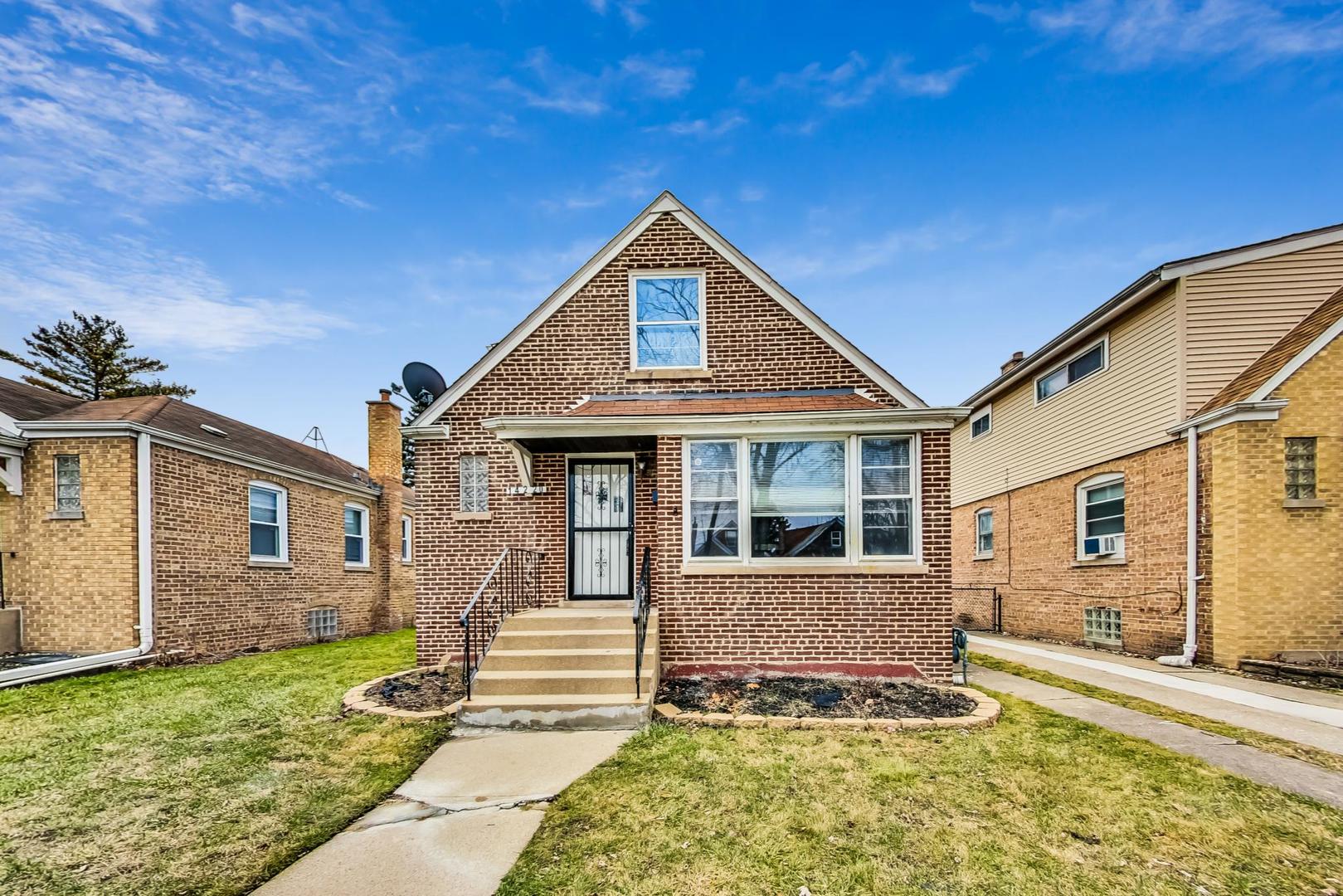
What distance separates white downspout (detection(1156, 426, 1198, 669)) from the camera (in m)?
8.66

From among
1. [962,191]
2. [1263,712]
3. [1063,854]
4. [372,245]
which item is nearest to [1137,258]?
[962,191]

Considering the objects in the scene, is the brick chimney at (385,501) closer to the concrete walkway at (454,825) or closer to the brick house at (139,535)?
the brick house at (139,535)

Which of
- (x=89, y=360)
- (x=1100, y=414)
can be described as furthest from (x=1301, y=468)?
(x=89, y=360)

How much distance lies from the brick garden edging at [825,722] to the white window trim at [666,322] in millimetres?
5013

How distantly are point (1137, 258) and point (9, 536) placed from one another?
29393 mm

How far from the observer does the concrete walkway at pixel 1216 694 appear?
5.49 m

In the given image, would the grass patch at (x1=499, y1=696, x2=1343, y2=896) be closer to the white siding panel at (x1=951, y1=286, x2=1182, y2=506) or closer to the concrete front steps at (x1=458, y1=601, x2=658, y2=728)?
the concrete front steps at (x1=458, y1=601, x2=658, y2=728)

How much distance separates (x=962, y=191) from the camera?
16.7 m

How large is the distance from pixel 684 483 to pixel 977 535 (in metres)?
12.4

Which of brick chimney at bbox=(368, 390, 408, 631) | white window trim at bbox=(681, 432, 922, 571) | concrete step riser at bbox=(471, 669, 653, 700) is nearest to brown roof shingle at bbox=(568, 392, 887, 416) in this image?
white window trim at bbox=(681, 432, 922, 571)

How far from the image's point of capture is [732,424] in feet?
23.2

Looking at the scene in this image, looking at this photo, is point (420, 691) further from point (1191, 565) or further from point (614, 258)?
point (1191, 565)

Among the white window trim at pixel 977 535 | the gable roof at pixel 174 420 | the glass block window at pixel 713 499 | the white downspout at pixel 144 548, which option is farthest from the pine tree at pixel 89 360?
the white window trim at pixel 977 535

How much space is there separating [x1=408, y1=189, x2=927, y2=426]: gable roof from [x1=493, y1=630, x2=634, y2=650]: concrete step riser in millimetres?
3678
